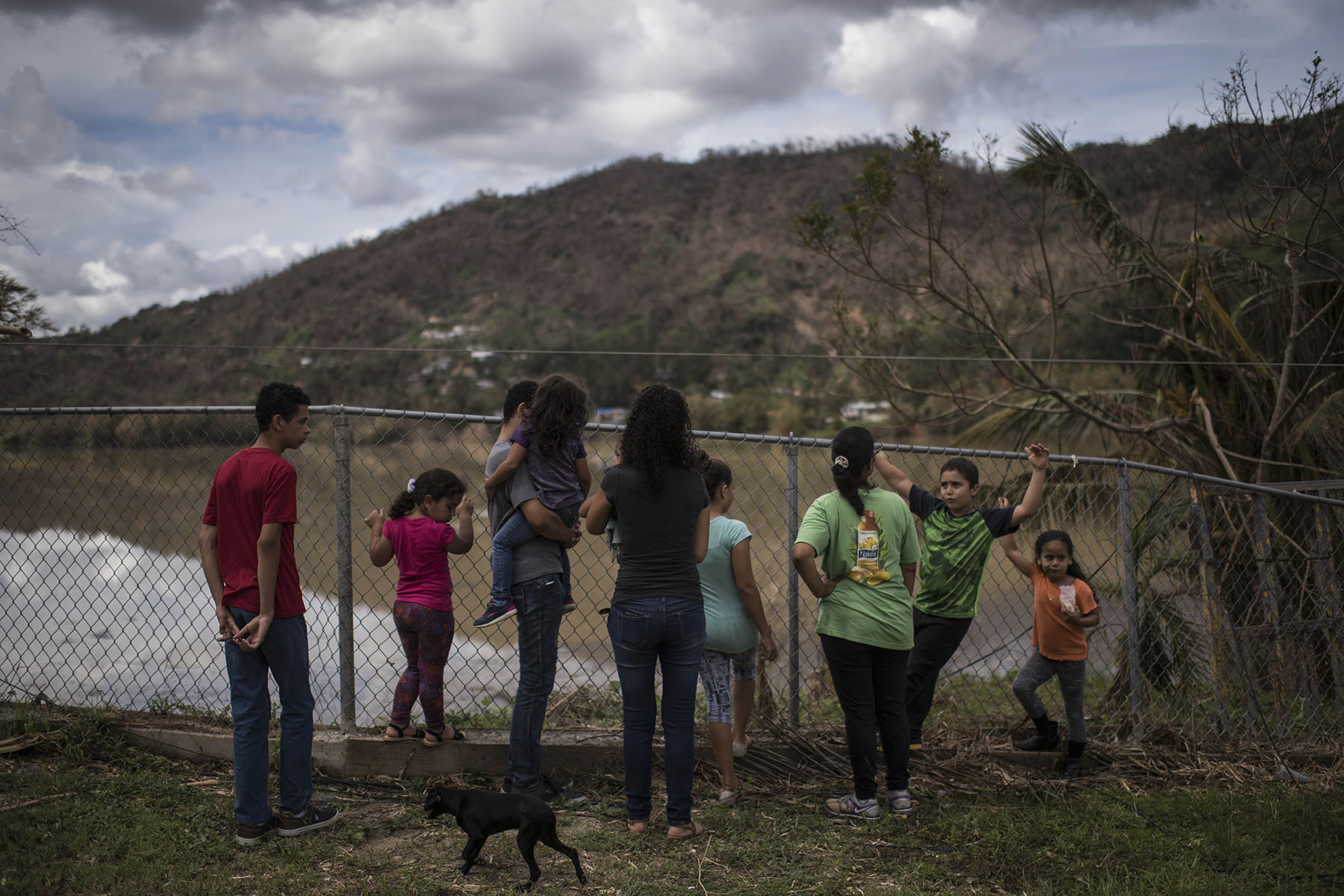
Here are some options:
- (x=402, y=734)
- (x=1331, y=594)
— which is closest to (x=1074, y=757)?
(x=1331, y=594)

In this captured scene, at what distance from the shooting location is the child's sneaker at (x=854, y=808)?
145 inches

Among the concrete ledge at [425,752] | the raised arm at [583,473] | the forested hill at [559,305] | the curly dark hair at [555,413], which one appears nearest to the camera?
the curly dark hair at [555,413]

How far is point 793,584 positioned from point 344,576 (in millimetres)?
2099

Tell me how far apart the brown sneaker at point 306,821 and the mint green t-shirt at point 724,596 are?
5.36 feet

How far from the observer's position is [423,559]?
12.7 ft

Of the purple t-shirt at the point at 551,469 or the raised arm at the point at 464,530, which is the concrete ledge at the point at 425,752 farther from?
the purple t-shirt at the point at 551,469

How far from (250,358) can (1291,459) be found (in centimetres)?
3949

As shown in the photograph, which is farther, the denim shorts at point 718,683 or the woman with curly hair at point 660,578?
the denim shorts at point 718,683

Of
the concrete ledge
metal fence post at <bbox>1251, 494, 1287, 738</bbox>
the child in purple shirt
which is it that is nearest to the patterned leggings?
the concrete ledge

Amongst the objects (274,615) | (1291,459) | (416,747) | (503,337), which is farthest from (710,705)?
(503,337)

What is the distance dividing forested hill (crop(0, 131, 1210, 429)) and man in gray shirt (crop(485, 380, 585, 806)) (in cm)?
631

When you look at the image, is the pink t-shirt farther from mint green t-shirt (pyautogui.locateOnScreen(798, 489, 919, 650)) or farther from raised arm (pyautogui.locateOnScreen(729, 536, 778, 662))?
mint green t-shirt (pyautogui.locateOnScreen(798, 489, 919, 650))

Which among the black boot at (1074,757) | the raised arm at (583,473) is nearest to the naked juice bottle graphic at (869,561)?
the raised arm at (583,473)

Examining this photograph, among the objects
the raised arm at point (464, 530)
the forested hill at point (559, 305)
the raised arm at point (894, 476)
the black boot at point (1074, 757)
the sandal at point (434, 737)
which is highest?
the forested hill at point (559, 305)
